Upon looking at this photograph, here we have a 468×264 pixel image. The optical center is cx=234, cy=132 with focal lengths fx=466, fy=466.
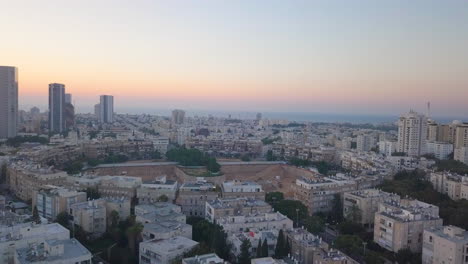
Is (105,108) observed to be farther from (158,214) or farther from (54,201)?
(158,214)

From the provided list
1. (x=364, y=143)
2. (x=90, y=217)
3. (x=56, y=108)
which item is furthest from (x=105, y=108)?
(x=90, y=217)

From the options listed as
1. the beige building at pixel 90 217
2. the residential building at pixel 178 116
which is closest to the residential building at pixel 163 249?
the beige building at pixel 90 217

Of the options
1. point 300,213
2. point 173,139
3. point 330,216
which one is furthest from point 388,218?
point 173,139

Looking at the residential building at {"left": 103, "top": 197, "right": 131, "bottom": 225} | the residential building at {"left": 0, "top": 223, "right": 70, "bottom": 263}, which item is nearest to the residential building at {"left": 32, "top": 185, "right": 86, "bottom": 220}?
the residential building at {"left": 103, "top": 197, "right": 131, "bottom": 225}

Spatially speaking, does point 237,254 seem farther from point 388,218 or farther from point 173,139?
point 173,139

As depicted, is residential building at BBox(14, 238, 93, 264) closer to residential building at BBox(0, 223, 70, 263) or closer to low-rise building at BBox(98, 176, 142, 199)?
residential building at BBox(0, 223, 70, 263)

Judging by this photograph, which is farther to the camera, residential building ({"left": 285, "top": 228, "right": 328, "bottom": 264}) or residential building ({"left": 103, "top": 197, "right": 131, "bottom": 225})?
residential building ({"left": 103, "top": 197, "right": 131, "bottom": 225})
